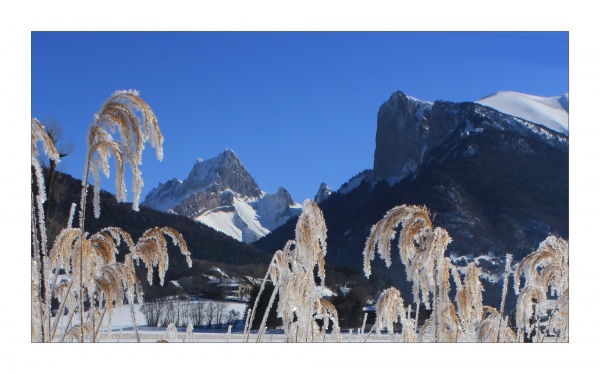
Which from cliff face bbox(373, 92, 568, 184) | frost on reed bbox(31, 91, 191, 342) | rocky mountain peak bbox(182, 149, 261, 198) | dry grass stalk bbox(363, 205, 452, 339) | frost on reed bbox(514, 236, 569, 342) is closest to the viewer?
frost on reed bbox(31, 91, 191, 342)

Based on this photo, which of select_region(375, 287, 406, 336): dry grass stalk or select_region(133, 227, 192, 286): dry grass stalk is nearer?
select_region(133, 227, 192, 286): dry grass stalk

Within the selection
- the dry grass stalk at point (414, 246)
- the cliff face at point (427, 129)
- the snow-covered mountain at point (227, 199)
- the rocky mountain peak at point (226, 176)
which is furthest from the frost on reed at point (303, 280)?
the cliff face at point (427, 129)

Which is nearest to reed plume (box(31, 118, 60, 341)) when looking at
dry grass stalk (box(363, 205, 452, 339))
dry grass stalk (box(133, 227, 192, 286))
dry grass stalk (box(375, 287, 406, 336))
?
dry grass stalk (box(133, 227, 192, 286))

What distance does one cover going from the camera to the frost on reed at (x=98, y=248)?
7.52ft

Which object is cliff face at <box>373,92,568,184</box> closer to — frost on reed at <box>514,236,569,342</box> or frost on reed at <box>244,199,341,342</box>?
frost on reed at <box>514,236,569,342</box>

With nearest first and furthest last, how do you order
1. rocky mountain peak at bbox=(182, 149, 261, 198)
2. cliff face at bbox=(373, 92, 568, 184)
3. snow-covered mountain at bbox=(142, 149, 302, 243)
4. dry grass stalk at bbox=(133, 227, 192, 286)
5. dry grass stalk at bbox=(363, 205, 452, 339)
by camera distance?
dry grass stalk at bbox=(363, 205, 452, 339) → dry grass stalk at bbox=(133, 227, 192, 286) → snow-covered mountain at bbox=(142, 149, 302, 243) → rocky mountain peak at bbox=(182, 149, 261, 198) → cliff face at bbox=(373, 92, 568, 184)

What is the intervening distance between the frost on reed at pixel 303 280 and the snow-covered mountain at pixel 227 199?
2605mm

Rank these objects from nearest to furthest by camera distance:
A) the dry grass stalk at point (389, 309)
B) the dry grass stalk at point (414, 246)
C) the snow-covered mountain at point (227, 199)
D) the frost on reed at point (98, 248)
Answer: the frost on reed at point (98, 248), the dry grass stalk at point (414, 246), the dry grass stalk at point (389, 309), the snow-covered mountain at point (227, 199)

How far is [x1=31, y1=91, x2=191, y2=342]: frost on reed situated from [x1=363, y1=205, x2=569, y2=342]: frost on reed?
1.00 meters

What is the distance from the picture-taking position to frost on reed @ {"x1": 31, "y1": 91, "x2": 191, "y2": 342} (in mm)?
2291

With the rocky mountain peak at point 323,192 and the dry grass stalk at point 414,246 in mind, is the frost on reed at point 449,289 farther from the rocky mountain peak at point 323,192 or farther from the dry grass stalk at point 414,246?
the rocky mountain peak at point 323,192
